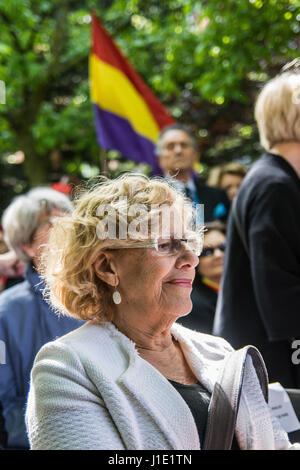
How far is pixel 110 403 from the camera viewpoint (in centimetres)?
154

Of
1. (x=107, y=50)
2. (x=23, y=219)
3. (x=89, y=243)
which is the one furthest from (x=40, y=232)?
(x=107, y=50)

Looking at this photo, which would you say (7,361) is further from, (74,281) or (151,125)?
(151,125)

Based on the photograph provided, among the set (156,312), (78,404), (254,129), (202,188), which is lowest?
(78,404)

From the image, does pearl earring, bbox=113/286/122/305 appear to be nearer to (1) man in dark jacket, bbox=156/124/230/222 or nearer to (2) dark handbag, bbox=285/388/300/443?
(2) dark handbag, bbox=285/388/300/443

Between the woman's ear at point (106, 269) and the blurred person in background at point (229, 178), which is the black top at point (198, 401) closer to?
the woman's ear at point (106, 269)

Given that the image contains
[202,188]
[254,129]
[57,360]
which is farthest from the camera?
[254,129]

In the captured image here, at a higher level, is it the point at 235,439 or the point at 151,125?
the point at 151,125

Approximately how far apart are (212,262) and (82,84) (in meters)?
7.14

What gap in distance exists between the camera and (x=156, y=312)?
1.83 metres

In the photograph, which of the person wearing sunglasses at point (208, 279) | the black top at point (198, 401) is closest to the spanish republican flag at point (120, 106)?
the person wearing sunglasses at point (208, 279)

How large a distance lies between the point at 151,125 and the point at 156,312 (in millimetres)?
4297

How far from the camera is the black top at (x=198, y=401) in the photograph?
1658 millimetres

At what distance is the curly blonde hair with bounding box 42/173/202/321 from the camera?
1825 mm
